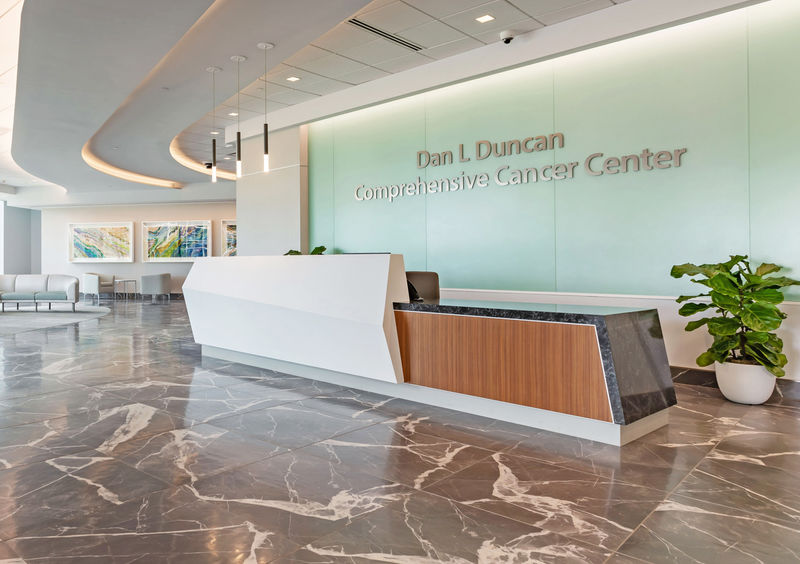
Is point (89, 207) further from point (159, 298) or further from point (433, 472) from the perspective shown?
point (433, 472)

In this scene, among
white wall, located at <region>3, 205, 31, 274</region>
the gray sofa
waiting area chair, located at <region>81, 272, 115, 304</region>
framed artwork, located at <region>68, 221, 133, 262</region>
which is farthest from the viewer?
white wall, located at <region>3, 205, 31, 274</region>

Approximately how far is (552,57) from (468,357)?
392 cm

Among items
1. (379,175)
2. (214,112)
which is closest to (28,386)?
(379,175)

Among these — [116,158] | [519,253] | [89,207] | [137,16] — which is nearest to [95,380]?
[137,16]

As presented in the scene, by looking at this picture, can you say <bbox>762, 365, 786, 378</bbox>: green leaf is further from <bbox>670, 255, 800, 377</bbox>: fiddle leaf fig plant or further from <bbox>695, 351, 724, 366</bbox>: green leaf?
<bbox>695, 351, 724, 366</bbox>: green leaf

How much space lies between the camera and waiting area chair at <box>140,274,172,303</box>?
1677 cm

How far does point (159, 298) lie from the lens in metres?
18.0

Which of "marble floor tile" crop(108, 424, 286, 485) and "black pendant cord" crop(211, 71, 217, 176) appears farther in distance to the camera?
"black pendant cord" crop(211, 71, 217, 176)

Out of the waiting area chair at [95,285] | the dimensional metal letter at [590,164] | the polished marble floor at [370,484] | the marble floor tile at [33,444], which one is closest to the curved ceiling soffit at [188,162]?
the waiting area chair at [95,285]

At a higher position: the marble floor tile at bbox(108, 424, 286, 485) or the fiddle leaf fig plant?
the fiddle leaf fig plant

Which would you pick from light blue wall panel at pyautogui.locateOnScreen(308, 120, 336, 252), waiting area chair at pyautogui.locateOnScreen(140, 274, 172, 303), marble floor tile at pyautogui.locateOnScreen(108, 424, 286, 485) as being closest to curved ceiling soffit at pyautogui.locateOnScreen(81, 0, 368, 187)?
light blue wall panel at pyautogui.locateOnScreen(308, 120, 336, 252)

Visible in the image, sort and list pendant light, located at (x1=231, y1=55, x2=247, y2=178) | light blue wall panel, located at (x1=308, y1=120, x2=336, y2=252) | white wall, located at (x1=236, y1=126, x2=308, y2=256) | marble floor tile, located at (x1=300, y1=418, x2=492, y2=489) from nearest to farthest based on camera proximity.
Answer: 1. marble floor tile, located at (x1=300, y1=418, x2=492, y2=489)
2. pendant light, located at (x1=231, y1=55, x2=247, y2=178)
3. light blue wall panel, located at (x1=308, y1=120, x2=336, y2=252)
4. white wall, located at (x1=236, y1=126, x2=308, y2=256)

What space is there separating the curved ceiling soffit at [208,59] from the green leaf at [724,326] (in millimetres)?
4349

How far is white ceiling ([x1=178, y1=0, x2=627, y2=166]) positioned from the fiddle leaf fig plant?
3019 millimetres
